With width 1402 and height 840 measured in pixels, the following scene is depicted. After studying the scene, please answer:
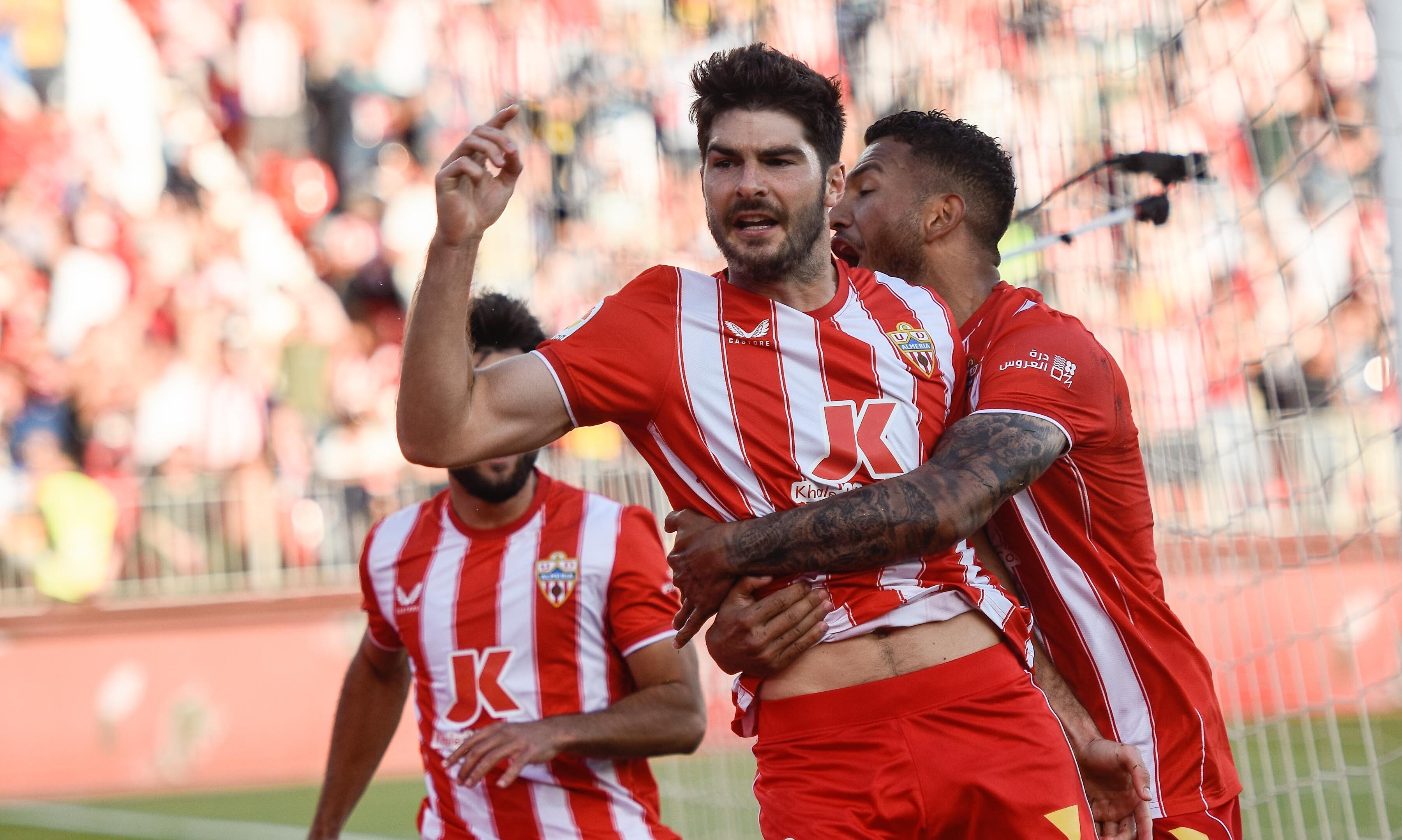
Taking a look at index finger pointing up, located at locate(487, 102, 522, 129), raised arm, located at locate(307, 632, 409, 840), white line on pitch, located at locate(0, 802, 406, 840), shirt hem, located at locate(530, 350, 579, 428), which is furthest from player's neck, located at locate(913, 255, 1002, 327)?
white line on pitch, located at locate(0, 802, 406, 840)

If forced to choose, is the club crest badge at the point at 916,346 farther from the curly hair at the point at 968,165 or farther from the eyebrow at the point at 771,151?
the curly hair at the point at 968,165

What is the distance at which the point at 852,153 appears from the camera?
8.60 metres

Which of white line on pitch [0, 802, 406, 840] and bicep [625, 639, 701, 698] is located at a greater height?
bicep [625, 639, 701, 698]

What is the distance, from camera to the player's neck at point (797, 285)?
2725mm

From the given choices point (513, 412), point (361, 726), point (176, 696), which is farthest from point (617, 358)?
point (176, 696)

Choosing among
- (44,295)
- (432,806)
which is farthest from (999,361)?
(44,295)

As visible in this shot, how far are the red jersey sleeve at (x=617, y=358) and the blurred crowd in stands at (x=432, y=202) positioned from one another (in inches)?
24.1

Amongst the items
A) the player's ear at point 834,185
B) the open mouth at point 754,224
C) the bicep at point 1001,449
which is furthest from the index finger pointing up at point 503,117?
the bicep at point 1001,449

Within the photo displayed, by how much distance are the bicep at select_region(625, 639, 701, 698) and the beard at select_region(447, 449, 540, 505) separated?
0.55 metres

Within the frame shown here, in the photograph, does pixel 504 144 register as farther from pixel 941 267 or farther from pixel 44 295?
pixel 44 295

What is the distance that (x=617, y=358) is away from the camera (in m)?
2.51

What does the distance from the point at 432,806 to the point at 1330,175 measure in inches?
425

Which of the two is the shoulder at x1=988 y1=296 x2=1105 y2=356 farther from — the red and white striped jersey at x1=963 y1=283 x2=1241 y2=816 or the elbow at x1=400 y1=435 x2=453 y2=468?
the elbow at x1=400 y1=435 x2=453 y2=468

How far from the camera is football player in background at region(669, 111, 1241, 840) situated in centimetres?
243
